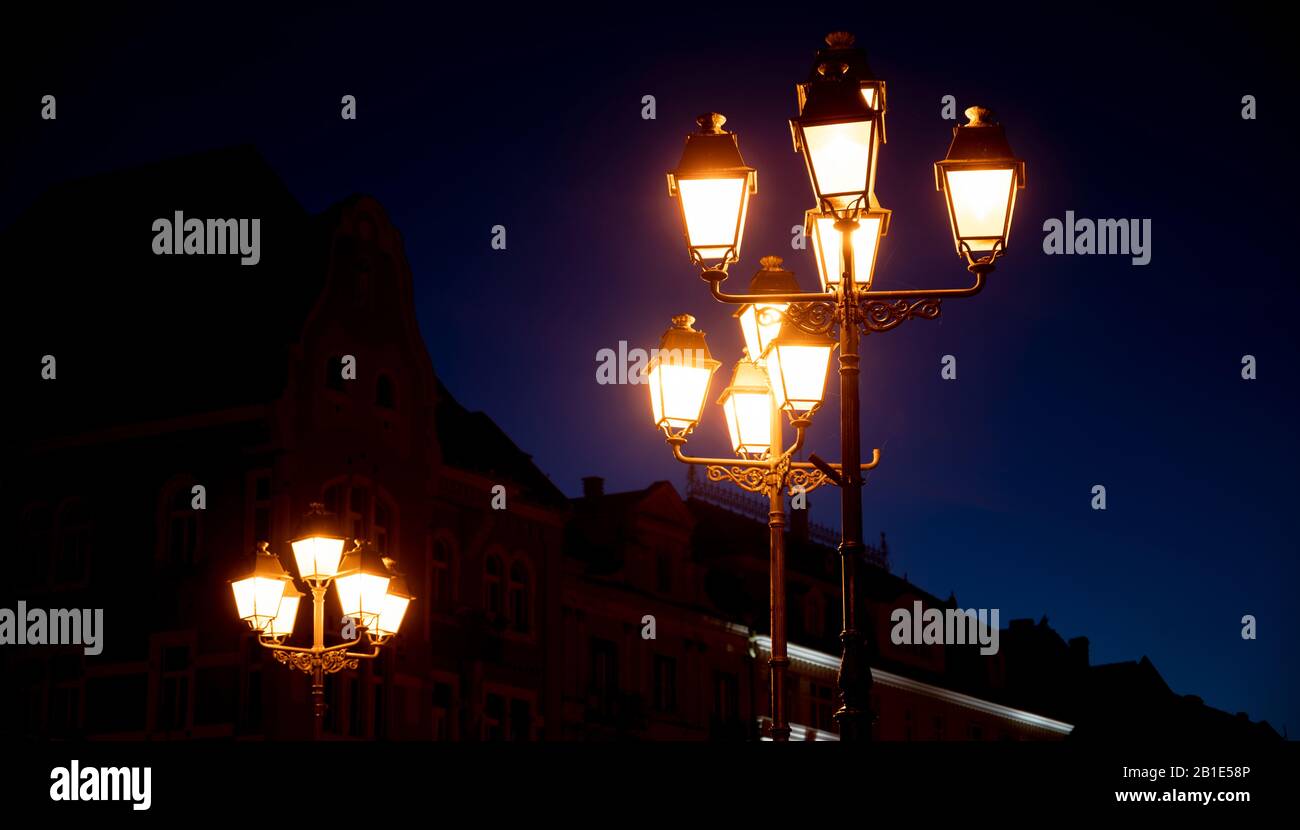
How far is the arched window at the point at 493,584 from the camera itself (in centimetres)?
3663

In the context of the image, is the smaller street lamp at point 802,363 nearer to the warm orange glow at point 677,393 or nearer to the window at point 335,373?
the warm orange glow at point 677,393

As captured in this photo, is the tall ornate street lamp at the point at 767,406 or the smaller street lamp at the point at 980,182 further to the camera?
the tall ornate street lamp at the point at 767,406

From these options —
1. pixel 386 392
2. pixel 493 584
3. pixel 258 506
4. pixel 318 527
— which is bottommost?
pixel 318 527

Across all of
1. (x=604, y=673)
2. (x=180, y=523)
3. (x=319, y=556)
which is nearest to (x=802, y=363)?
(x=319, y=556)

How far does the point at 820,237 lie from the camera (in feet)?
37.9

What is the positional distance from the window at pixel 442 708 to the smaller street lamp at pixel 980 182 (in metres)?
Answer: 25.7

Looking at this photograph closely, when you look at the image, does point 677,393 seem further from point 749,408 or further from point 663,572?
point 663,572

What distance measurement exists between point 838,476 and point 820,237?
1743mm

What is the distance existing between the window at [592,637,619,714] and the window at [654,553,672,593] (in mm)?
2832

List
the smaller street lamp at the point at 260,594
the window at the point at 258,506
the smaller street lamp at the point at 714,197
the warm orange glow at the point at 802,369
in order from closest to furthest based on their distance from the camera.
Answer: the smaller street lamp at the point at 714,197 < the warm orange glow at the point at 802,369 < the smaller street lamp at the point at 260,594 < the window at the point at 258,506

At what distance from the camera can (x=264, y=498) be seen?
104 feet

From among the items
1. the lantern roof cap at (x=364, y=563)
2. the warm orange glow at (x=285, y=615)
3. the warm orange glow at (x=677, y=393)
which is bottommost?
the warm orange glow at (x=285, y=615)

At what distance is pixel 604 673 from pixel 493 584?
472 cm

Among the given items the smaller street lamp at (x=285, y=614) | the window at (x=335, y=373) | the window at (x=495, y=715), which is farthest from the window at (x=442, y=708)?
the smaller street lamp at (x=285, y=614)
